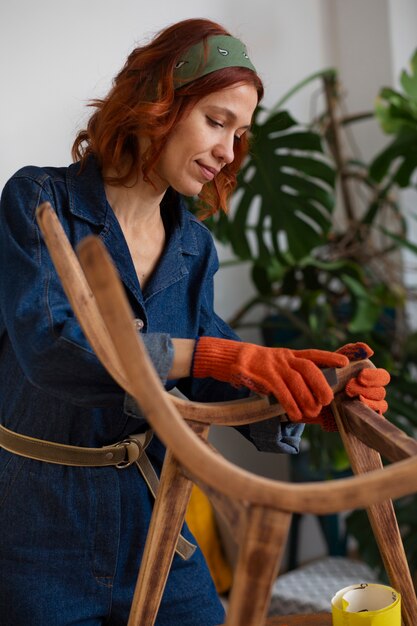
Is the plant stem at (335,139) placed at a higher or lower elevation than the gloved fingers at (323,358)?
lower

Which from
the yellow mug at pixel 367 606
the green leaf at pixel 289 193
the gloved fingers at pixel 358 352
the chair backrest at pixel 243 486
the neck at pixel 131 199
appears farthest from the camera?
the green leaf at pixel 289 193

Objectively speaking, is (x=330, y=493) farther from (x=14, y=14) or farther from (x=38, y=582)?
(x=14, y=14)

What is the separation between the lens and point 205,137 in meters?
1.09

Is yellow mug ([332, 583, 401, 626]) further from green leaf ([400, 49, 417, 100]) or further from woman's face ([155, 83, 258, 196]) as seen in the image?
green leaf ([400, 49, 417, 100])

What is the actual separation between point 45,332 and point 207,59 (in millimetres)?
437

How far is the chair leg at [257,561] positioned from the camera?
659 mm

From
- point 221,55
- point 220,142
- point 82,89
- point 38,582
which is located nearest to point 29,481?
point 38,582

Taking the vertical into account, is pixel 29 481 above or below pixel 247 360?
below

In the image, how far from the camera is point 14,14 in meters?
1.77

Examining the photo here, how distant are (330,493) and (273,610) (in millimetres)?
1690

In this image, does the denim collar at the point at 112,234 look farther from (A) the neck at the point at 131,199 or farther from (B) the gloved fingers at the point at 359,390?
(B) the gloved fingers at the point at 359,390

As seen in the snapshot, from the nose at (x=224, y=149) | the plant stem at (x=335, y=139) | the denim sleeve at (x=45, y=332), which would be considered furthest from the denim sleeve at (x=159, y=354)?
the plant stem at (x=335, y=139)

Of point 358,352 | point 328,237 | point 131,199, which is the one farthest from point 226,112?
point 328,237

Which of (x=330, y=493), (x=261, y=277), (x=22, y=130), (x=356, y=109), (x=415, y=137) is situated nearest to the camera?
(x=330, y=493)
